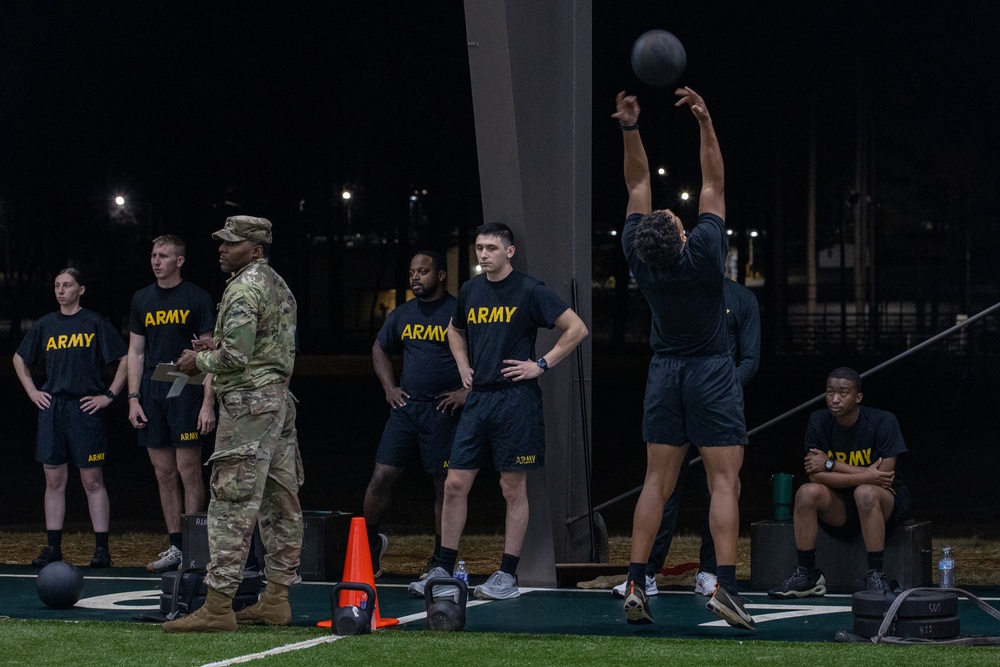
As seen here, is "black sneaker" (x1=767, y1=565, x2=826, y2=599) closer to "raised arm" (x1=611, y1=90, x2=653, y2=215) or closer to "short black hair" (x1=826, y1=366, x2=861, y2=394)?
"short black hair" (x1=826, y1=366, x2=861, y2=394)

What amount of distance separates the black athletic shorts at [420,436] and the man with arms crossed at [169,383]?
1281 millimetres

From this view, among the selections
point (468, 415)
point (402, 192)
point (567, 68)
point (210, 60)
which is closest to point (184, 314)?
point (468, 415)

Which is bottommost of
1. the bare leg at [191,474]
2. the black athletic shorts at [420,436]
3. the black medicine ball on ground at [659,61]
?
the bare leg at [191,474]

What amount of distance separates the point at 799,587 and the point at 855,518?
53cm

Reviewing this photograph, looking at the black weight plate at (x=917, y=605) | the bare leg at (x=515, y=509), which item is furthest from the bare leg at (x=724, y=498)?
the bare leg at (x=515, y=509)

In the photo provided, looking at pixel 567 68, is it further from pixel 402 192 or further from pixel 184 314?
pixel 402 192

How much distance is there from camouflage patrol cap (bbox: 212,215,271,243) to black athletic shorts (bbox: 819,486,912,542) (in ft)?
11.6

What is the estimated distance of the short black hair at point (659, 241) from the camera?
6.05m

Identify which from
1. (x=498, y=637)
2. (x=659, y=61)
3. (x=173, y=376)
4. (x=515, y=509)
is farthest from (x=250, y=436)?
(x=659, y=61)

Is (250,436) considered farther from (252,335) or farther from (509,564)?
(509,564)

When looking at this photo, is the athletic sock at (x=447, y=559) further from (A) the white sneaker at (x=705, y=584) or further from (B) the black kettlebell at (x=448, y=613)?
(A) the white sneaker at (x=705, y=584)

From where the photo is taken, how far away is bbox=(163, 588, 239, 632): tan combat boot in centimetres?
614

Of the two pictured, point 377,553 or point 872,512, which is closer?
point 872,512

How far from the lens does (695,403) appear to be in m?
6.29
